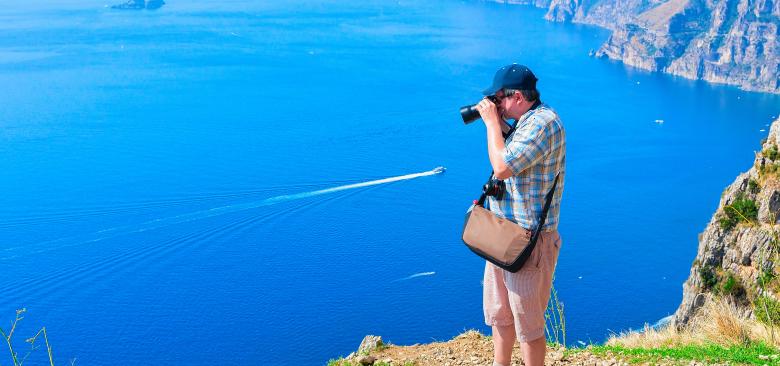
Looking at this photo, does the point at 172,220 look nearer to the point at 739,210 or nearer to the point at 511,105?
the point at 739,210

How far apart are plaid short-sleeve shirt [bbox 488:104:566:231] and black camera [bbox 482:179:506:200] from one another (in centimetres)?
2

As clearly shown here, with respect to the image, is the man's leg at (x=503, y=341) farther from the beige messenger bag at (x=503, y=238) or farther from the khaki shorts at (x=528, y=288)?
the beige messenger bag at (x=503, y=238)

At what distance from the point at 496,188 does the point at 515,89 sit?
1.41ft

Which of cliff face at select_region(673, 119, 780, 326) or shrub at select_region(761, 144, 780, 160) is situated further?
shrub at select_region(761, 144, 780, 160)

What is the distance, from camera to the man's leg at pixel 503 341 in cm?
354

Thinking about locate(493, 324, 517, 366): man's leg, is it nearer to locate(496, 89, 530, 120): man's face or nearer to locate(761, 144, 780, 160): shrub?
locate(496, 89, 530, 120): man's face

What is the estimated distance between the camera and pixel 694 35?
334 ft

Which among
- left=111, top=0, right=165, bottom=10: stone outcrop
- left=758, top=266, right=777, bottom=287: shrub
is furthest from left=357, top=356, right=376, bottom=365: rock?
left=111, top=0, right=165, bottom=10: stone outcrop

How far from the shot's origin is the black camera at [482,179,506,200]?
3.23 meters

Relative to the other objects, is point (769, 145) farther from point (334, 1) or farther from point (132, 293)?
point (334, 1)

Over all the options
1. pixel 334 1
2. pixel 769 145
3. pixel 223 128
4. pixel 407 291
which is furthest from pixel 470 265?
pixel 334 1

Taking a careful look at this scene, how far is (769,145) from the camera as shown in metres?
16.8

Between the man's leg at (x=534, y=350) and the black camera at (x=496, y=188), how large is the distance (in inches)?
27.1

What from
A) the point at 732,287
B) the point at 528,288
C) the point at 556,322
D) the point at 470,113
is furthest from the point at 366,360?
the point at 732,287
